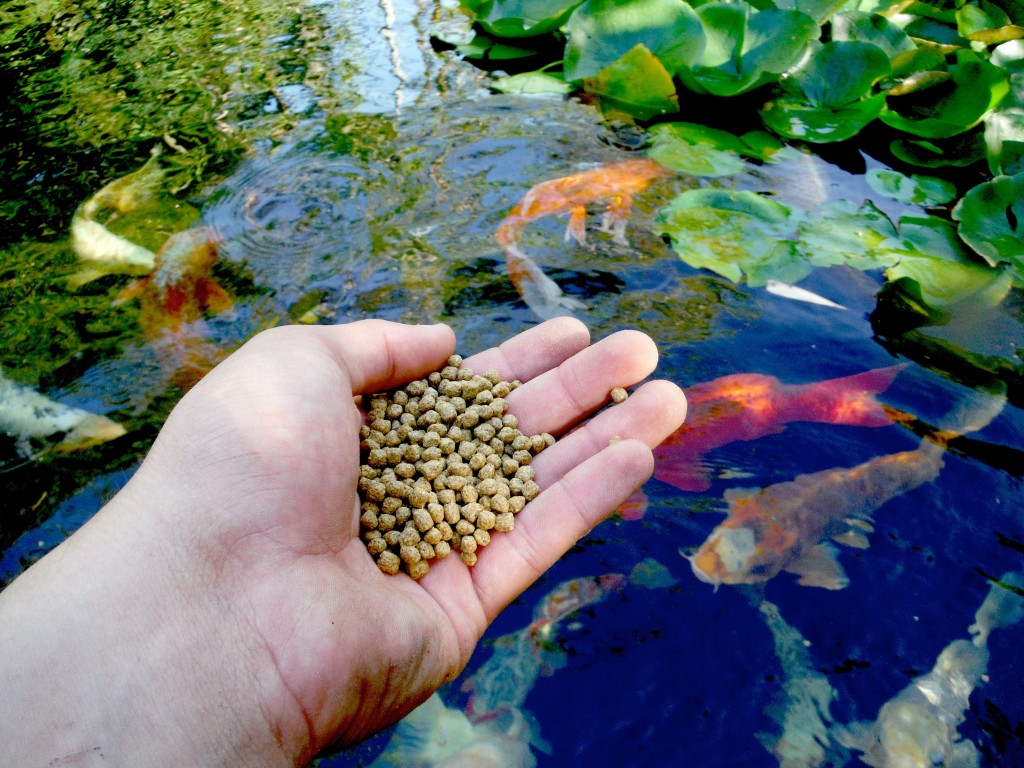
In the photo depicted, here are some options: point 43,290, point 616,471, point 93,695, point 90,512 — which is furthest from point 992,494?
point 43,290

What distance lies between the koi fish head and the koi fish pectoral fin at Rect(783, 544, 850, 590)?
105 millimetres

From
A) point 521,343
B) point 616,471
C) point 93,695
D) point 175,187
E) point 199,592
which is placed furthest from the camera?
point 175,187

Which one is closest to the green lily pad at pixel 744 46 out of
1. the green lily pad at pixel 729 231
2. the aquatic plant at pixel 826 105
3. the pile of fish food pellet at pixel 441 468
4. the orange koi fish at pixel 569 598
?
the aquatic plant at pixel 826 105

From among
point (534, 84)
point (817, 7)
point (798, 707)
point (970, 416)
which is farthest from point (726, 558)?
point (817, 7)

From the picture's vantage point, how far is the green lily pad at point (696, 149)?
3.18 metres

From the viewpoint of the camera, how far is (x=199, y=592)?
4.26 ft

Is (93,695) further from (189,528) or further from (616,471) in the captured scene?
(616,471)

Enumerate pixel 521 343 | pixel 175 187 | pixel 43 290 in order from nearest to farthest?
1. pixel 521 343
2. pixel 43 290
3. pixel 175 187

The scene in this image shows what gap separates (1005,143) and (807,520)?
2.04 meters

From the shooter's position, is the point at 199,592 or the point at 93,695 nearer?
the point at 93,695

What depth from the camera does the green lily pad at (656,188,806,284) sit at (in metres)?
2.67

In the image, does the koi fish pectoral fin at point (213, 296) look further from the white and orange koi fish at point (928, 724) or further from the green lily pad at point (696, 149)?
the white and orange koi fish at point (928, 724)

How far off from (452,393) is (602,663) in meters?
0.77

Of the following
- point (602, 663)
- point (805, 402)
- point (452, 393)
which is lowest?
point (602, 663)
